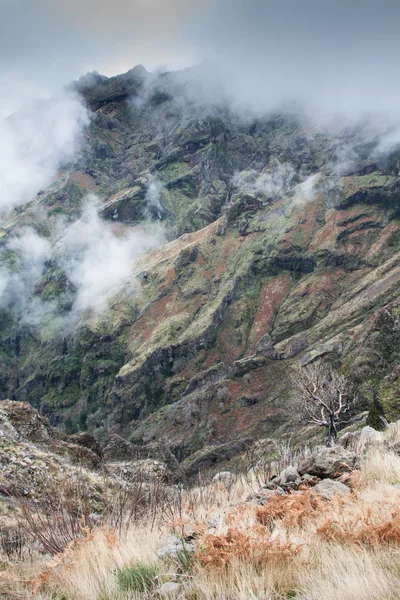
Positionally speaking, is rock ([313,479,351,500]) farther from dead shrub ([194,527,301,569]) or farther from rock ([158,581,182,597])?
rock ([158,581,182,597])

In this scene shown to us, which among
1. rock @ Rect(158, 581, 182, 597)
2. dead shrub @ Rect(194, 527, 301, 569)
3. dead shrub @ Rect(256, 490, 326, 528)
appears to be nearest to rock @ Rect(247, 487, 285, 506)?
dead shrub @ Rect(256, 490, 326, 528)

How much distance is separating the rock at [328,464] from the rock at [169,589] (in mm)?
4295

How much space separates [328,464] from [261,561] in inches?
154

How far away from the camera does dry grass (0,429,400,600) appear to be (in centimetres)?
346

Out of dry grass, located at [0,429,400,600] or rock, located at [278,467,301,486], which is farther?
rock, located at [278,467,301,486]

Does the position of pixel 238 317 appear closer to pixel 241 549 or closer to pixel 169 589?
pixel 241 549

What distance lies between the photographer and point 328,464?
7449mm

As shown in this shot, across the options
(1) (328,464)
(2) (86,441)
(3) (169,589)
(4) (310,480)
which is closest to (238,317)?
(2) (86,441)

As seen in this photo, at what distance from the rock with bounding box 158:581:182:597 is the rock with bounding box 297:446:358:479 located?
430 cm

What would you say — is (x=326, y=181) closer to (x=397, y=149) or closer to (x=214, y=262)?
(x=397, y=149)

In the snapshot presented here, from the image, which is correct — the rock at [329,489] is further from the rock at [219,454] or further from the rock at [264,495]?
the rock at [219,454]

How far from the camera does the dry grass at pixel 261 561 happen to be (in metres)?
3.46

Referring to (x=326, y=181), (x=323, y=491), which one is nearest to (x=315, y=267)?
(x=326, y=181)

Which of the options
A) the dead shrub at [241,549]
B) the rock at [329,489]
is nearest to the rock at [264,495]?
the rock at [329,489]
